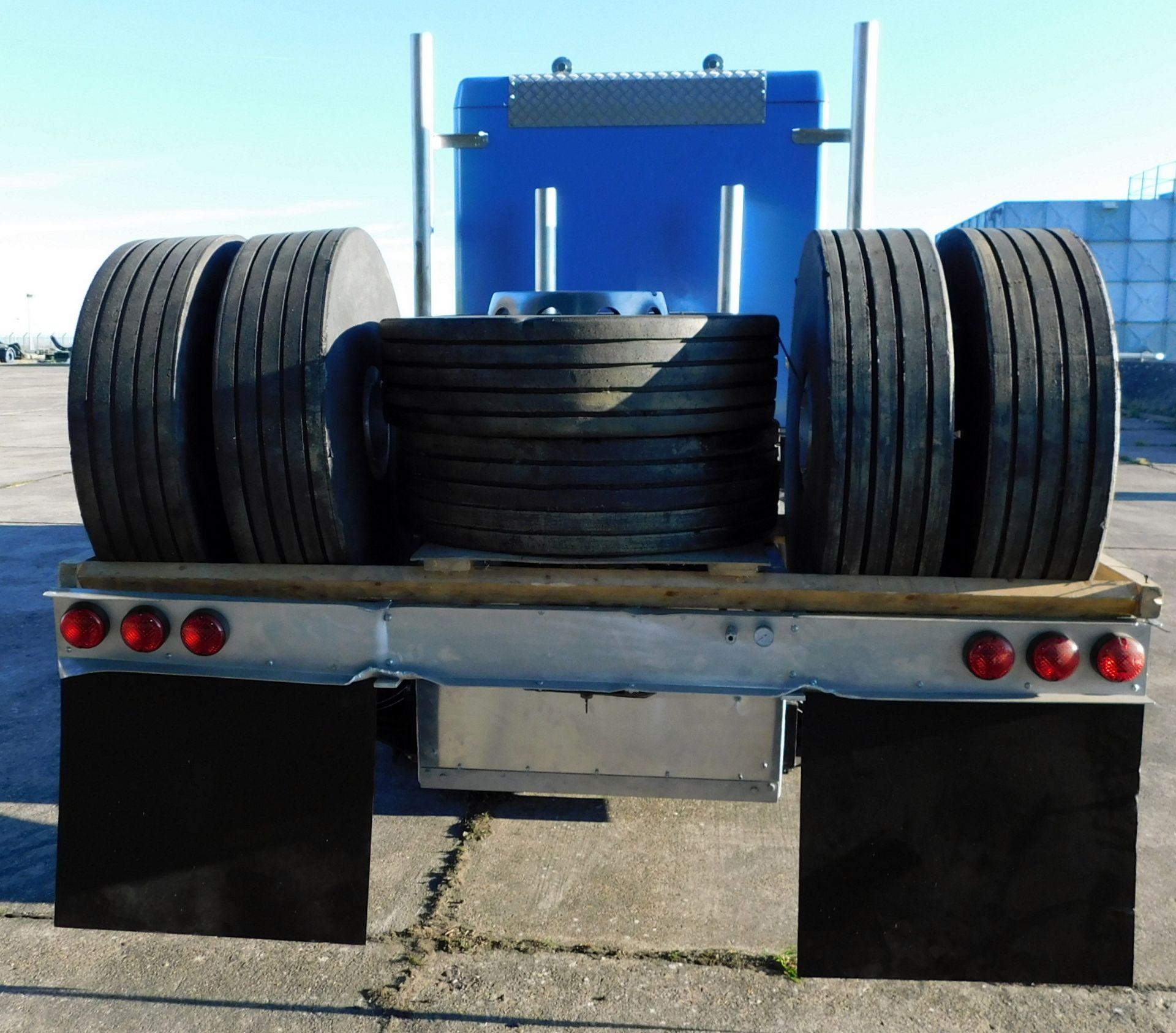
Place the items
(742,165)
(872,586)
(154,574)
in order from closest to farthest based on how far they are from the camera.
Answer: (872,586), (154,574), (742,165)

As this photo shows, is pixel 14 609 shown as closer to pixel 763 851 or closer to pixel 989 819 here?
pixel 763 851

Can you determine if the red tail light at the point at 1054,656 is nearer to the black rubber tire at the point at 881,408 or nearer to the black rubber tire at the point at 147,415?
the black rubber tire at the point at 881,408

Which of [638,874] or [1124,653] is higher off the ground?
[1124,653]

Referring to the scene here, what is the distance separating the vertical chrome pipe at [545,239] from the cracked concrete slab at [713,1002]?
109 inches

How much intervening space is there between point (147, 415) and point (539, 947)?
6.34ft

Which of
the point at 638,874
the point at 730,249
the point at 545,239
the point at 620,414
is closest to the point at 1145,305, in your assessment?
the point at 730,249

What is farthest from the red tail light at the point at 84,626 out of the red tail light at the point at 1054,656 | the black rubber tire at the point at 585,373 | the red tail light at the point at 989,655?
the red tail light at the point at 1054,656

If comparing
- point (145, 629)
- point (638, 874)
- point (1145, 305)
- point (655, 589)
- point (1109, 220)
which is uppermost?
point (1109, 220)

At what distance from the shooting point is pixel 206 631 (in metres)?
2.79

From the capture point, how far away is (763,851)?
13.1 ft

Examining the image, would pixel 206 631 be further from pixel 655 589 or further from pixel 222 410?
pixel 655 589

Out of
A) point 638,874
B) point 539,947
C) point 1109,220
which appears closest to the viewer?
point 539,947

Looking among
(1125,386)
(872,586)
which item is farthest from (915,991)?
(1125,386)

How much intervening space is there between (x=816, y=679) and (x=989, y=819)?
0.55 metres
